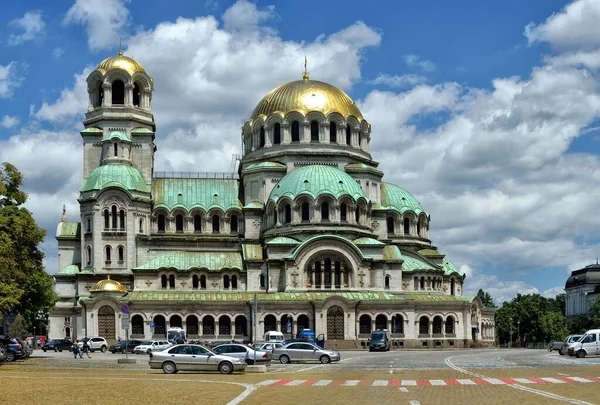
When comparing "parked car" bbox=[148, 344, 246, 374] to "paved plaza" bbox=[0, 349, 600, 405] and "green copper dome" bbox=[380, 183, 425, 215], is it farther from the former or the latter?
"green copper dome" bbox=[380, 183, 425, 215]

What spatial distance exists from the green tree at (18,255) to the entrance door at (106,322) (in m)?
24.0

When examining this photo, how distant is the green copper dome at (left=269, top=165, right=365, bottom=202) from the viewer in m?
95.8

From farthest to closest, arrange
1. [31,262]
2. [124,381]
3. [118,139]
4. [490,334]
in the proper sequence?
[490,334] → [118,139] → [31,262] → [124,381]

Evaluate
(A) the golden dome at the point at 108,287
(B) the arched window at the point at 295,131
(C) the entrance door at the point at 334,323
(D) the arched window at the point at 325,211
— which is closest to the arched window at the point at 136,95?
(B) the arched window at the point at 295,131

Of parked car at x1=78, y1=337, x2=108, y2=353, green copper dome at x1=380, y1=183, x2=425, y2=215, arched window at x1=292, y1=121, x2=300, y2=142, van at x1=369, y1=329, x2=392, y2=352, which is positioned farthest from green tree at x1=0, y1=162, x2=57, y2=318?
green copper dome at x1=380, y1=183, x2=425, y2=215

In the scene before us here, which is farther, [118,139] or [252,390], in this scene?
[118,139]

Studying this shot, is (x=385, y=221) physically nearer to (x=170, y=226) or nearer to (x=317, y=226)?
(x=317, y=226)

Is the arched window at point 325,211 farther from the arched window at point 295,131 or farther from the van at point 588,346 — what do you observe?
the van at point 588,346

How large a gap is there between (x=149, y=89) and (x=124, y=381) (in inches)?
2740

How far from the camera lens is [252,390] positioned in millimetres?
32125

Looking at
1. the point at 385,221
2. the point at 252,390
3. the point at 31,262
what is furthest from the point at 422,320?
the point at 252,390

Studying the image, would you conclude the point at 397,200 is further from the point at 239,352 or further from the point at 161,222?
the point at 239,352

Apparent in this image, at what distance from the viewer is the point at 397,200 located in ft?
355

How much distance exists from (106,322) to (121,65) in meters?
29.2
